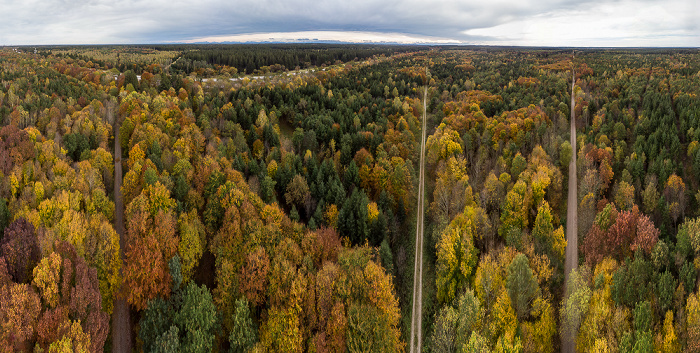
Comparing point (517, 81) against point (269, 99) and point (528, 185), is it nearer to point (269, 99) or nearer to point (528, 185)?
point (528, 185)

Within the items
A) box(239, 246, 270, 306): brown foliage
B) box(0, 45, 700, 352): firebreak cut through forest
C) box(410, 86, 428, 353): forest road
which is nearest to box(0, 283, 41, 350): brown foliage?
box(0, 45, 700, 352): firebreak cut through forest

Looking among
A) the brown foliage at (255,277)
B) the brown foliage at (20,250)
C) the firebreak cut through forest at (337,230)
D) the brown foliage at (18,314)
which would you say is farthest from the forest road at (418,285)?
the brown foliage at (20,250)

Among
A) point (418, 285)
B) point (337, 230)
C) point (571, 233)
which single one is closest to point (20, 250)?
point (337, 230)

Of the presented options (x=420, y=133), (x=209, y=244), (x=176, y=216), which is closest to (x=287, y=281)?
(x=209, y=244)

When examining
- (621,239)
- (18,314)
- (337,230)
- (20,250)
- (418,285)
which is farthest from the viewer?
(337,230)

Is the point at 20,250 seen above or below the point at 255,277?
above

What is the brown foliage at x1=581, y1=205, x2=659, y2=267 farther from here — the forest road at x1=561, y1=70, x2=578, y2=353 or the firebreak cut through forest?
the forest road at x1=561, y1=70, x2=578, y2=353

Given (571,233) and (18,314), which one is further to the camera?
(571,233)

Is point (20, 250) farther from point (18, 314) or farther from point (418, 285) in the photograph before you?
point (418, 285)

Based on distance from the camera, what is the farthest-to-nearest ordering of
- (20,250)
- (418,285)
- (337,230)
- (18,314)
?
(337,230), (418,285), (20,250), (18,314)
